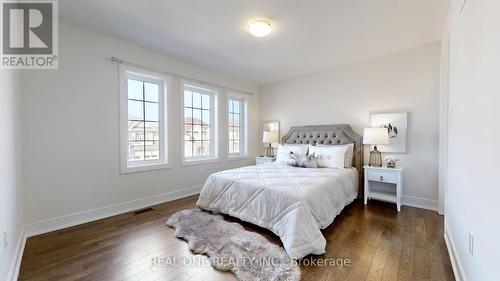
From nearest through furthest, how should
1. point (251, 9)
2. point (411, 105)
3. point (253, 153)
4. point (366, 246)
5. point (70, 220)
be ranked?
point (366, 246)
point (251, 9)
point (70, 220)
point (411, 105)
point (253, 153)

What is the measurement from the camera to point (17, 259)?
1.75 m

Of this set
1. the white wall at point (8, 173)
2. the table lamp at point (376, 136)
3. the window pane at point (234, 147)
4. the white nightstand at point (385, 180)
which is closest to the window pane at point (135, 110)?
the white wall at point (8, 173)

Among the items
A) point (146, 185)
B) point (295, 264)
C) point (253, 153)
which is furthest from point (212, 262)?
point (253, 153)

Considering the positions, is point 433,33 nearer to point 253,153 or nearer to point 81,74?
point 253,153

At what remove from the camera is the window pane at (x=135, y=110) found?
3.15m

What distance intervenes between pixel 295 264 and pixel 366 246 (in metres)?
0.84

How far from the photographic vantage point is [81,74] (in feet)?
8.53

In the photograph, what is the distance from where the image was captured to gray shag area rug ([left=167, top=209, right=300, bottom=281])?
1.63 m

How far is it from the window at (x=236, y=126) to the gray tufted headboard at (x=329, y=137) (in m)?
1.04

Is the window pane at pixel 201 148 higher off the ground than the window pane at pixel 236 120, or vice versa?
the window pane at pixel 236 120

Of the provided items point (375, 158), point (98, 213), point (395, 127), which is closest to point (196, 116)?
point (98, 213)

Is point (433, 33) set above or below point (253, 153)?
above

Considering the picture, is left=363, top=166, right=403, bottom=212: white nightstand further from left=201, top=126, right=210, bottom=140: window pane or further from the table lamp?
left=201, top=126, right=210, bottom=140: window pane

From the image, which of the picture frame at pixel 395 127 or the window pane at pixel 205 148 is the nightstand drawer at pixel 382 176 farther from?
the window pane at pixel 205 148
